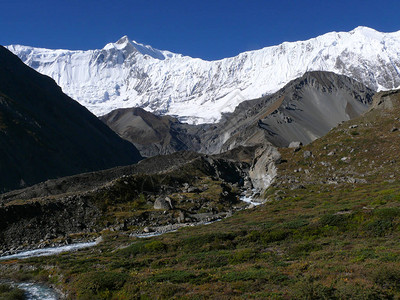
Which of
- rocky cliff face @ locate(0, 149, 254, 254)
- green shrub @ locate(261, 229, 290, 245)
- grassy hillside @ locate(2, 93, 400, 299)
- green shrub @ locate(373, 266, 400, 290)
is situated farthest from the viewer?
rocky cliff face @ locate(0, 149, 254, 254)

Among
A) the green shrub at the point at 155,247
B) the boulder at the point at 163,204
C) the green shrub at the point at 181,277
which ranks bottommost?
the boulder at the point at 163,204

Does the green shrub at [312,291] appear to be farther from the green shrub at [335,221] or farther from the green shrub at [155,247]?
the green shrub at [155,247]

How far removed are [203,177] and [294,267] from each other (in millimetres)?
92994

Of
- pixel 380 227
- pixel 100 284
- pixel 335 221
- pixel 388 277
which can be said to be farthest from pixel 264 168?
pixel 388 277

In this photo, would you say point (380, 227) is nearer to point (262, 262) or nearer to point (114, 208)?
point (262, 262)

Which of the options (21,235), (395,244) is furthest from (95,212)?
(395,244)

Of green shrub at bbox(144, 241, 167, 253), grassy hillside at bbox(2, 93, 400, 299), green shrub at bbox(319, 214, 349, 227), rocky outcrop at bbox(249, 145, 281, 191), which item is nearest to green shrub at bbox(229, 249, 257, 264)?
grassy hillside at bbox(2, 93, 400, 299)

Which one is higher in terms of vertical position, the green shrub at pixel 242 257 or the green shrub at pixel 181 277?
the green shrub at pixel 181 277

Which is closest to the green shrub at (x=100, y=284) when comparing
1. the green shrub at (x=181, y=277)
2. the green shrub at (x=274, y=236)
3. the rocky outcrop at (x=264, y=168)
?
the green shrub at (x=181, y=277)

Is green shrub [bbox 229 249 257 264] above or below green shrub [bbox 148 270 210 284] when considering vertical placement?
below

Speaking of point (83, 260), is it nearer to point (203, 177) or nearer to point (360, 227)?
point (360, 227)

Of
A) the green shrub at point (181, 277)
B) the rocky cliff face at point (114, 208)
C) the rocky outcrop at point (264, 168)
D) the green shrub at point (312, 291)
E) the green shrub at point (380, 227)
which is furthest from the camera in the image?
the rocky outcrop at point (264, 168)

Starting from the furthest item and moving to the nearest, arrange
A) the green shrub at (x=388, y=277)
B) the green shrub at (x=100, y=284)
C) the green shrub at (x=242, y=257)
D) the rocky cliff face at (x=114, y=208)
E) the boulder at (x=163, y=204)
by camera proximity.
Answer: the boulder at (x=163, y=204) → the rocky cliff face at (x=114, y=208) → the green shrub at (x=242, y=257) → the green shrub at (x=100, y=284) → the green shrub at (x=388, y=277)

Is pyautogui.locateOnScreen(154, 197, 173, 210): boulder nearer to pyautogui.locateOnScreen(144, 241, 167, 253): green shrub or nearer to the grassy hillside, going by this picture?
the grassy hillside
